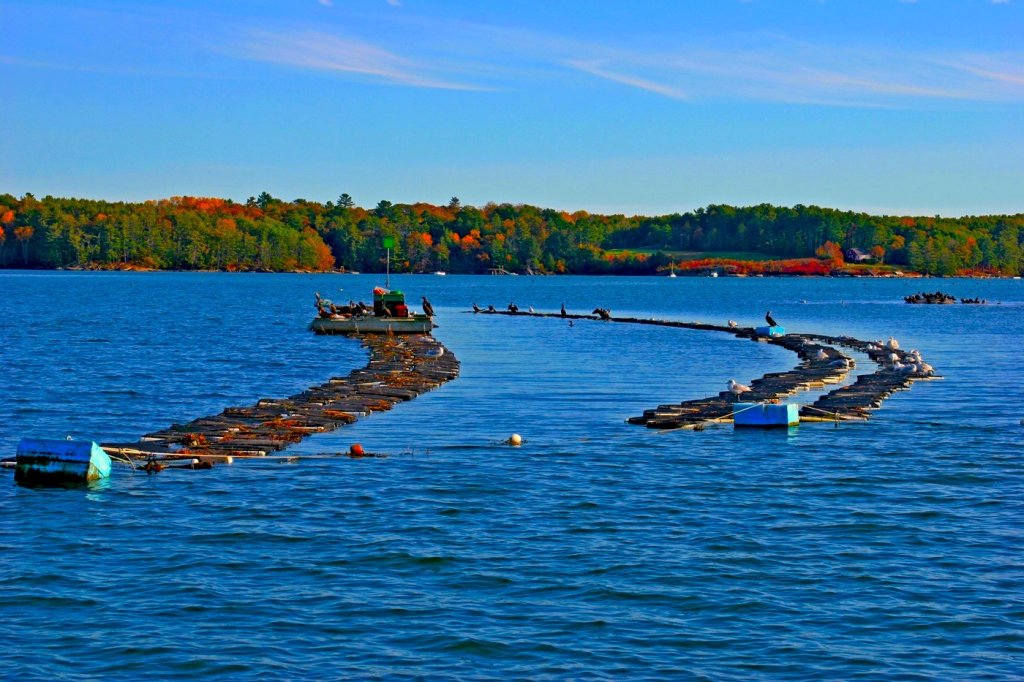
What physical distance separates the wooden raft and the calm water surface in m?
1.09

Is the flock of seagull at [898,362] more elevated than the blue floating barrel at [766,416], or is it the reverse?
the flock of seagull at [898,362]

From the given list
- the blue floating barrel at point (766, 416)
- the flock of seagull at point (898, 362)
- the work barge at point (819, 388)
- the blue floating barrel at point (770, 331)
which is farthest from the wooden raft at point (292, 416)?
the blue floating barrel at point (770, 331)

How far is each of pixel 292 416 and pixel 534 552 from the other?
56.2ft

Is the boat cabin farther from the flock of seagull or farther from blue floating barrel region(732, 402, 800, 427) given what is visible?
blue floating barrel region(732, 402, 800, 427)

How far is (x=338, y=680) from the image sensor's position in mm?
15875

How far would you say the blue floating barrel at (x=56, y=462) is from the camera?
27.6 meters

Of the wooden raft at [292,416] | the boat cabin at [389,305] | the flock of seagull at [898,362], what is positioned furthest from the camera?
the boat cabin at [389,305]

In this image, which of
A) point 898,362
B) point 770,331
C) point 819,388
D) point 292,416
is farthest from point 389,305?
point 292,416

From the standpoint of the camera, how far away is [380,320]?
3145 inches

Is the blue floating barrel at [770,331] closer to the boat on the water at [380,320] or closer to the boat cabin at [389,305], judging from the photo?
the boat on the water at [380,320]

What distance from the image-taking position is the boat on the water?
79188mm

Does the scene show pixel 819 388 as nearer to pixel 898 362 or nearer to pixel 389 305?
pixel 898 362

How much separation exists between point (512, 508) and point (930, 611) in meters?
9.06

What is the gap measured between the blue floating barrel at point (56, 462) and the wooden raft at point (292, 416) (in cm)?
231
